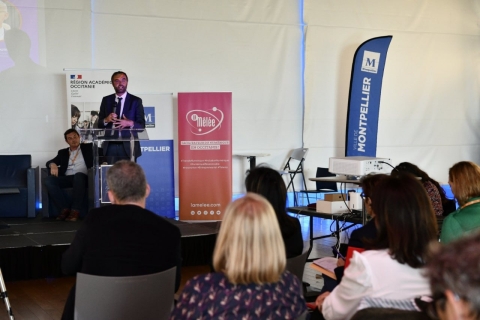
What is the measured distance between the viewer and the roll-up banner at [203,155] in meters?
7.29

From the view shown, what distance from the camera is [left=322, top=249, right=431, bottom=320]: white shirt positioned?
1947mm

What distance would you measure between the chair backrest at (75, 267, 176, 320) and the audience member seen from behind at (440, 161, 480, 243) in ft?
→ 4.96

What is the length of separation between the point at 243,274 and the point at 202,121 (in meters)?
5.65

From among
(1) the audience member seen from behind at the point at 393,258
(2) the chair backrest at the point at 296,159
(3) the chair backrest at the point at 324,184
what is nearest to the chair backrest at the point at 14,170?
(2) the chair backrest at the point at 296,159

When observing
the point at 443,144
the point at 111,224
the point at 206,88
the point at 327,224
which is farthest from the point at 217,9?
the point at 111,224

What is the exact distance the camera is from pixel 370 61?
909 centimetres

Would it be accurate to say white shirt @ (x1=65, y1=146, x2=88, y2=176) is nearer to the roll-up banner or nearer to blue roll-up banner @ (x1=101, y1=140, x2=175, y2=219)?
blue roll-up banner @ (x1=101, y1=140, x2=175, y2=219)

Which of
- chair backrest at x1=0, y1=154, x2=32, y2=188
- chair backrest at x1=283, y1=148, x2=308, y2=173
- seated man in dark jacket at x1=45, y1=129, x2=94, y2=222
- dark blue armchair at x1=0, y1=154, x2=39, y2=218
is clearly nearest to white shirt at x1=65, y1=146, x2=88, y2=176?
seated man in dark jacket at x1=45, y1=129, x2=94, y2=222

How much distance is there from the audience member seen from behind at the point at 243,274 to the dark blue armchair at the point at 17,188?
5.47m

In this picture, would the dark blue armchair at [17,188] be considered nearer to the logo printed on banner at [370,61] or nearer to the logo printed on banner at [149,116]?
the logo printed on banner at [149,116]

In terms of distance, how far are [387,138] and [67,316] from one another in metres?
7.87

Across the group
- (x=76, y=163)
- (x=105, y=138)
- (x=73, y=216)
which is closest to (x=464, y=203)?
(x=105, y=138)

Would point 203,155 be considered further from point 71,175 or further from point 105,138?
point 105,138

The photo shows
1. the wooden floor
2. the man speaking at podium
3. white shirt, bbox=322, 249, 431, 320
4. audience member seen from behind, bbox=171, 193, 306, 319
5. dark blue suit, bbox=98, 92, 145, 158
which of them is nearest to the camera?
audience member seen from behind, bbox=171, 193, 306, 319
